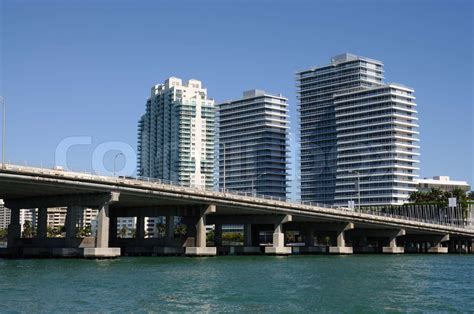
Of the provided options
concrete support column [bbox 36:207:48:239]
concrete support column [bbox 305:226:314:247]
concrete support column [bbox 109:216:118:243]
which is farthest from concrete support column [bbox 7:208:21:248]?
concrete support column [bbox 305:226:314:247]

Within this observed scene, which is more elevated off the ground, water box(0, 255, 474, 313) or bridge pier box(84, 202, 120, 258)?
bridge pier box(84, 202, 120, 258)

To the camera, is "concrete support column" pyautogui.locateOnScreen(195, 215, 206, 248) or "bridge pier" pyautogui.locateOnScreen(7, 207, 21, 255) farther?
"concrete support column" pyautogui.locateOnScreen(195, 215, 206, 248)

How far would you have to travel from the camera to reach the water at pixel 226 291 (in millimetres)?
44094

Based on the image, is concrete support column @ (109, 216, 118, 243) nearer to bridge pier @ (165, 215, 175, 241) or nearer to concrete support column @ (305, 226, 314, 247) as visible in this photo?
bridge pier @ (165, 215, 175, 241)

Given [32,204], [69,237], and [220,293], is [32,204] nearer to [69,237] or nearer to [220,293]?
[69,237]

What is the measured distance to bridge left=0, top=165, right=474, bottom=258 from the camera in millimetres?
98188

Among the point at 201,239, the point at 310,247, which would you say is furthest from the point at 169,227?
the point at 310,247

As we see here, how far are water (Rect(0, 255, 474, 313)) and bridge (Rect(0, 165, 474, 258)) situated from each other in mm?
22011

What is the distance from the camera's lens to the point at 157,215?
424 feet

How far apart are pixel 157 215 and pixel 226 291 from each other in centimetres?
7713

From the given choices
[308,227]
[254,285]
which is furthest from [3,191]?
[308,227]

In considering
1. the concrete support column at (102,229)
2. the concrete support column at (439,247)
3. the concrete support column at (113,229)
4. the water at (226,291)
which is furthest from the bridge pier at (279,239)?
the concrete support column at (439,247)

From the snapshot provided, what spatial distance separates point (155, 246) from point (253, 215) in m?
22.9

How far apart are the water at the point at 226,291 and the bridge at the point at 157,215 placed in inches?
867
